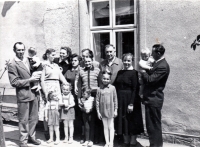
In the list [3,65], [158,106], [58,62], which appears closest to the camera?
[158,106]

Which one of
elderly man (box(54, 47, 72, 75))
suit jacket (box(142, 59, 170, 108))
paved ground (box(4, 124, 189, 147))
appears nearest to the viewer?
suit jacket (box(142, 59, 170, 108))

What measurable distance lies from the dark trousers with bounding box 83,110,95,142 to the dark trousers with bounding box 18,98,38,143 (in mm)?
993

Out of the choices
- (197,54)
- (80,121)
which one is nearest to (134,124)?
(80,121)

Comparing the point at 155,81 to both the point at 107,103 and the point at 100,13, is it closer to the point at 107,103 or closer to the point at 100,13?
the point at 107,103

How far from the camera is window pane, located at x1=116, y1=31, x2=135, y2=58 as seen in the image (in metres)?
5.38

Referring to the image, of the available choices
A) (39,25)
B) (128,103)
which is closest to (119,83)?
(128,103)

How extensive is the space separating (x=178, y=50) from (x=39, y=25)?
3.36 metres

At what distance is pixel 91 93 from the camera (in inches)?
191

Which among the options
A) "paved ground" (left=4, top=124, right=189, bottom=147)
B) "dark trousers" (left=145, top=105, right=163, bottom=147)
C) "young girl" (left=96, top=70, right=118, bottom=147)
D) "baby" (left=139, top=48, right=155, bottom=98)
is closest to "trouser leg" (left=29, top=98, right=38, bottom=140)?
"paved ground" (left=4, top=124, right=189, bottom=147)

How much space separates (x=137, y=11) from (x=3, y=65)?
3907 mm

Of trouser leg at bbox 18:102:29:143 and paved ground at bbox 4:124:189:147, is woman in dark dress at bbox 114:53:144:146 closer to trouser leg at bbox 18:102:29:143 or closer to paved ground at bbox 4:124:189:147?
paved ground at bbox 4:124:189:147

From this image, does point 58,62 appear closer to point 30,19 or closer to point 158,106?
point 30,19

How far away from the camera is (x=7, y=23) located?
680 centimetres

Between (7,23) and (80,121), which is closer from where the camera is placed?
(80,121)
